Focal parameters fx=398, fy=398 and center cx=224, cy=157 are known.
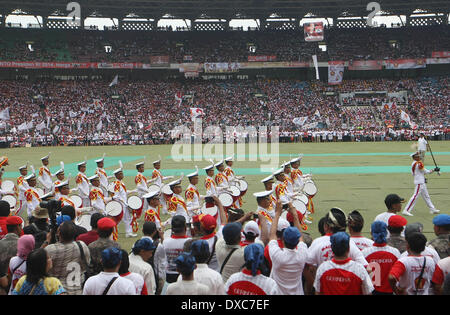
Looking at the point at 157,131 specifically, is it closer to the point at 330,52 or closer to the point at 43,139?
the point at 43,139

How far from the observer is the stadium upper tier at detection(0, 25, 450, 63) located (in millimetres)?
53844

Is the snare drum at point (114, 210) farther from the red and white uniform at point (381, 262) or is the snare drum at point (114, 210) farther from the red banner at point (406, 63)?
the red banner at point (406, 63)

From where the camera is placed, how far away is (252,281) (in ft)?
12.8

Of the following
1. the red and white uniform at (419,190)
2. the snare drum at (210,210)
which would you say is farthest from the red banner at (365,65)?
the snare drum at (210,210)

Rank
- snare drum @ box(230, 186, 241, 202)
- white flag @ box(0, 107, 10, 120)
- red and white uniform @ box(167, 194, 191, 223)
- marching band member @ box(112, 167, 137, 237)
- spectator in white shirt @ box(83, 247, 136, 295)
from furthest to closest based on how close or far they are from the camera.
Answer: white flag @ box(0, 107, 10, 120) → snare drum @ box(230, 186, 241, 202) → marching band member @ box(112, 167, 137, 237) → red and white uniform @ box(167, 194, 191, 223) → spectator in white shirt @ box(83, 247, 136, 295)

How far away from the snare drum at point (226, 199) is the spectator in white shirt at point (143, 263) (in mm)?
5206

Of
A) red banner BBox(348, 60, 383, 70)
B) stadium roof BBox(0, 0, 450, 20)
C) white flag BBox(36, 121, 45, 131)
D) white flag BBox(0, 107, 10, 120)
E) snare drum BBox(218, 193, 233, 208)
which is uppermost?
stadium roof BBox(0, 0, 450, 20)

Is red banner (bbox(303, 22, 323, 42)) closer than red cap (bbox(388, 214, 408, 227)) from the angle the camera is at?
No

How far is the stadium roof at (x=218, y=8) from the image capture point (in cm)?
4747

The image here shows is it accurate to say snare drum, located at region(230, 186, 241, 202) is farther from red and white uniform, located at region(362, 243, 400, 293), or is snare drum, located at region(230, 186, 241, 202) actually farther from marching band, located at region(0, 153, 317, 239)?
red and white uniform, located at region(362, 243, 400, 293)

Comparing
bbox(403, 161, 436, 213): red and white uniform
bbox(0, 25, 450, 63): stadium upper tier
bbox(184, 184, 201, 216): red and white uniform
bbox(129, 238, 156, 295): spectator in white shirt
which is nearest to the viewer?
bbox(129, 238, 156, 295): spectator in white shirt

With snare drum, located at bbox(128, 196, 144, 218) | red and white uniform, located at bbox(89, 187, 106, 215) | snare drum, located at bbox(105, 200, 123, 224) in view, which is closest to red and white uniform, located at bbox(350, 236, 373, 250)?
snare drum, located at bbox(105, 200, 123, 224)

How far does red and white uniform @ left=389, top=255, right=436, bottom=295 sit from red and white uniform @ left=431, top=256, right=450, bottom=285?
0.13ft

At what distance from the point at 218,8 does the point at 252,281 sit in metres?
49.9
